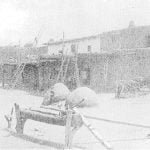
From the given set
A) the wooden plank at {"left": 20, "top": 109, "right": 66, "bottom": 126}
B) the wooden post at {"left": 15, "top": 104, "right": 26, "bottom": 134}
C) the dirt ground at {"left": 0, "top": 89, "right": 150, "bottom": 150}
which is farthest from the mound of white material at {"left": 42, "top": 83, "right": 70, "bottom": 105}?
the wooden plank at {"left": 20, "top": 109, "right": 66, "bottom": 126}

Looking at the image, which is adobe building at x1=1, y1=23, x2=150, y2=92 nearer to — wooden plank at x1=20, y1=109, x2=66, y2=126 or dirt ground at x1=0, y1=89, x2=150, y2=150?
dirt ground at x1=0, y1=89, x2=150, y2=150

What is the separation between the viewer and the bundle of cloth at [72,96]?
1805cm

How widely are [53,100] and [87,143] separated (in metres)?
12.4

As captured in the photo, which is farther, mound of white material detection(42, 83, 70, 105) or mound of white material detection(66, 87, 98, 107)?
mound of white material detection(42, 83, 70, 105)

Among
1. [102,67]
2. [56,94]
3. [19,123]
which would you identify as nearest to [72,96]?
[56,94]

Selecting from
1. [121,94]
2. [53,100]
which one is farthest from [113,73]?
[53,100]

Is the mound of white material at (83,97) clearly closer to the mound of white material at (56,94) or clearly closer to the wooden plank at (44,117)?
the mound of white material at (56,94)

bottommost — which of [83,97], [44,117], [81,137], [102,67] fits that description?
[81,137]

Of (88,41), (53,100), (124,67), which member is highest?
(88,41)

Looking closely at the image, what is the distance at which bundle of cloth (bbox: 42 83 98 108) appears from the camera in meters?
18.0

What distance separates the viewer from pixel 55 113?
911 cm

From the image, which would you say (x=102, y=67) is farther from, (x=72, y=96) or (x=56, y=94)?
(x=72, y=96)

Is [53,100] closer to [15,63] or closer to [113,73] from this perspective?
[113,73]

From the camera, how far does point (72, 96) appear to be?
18656 mm
